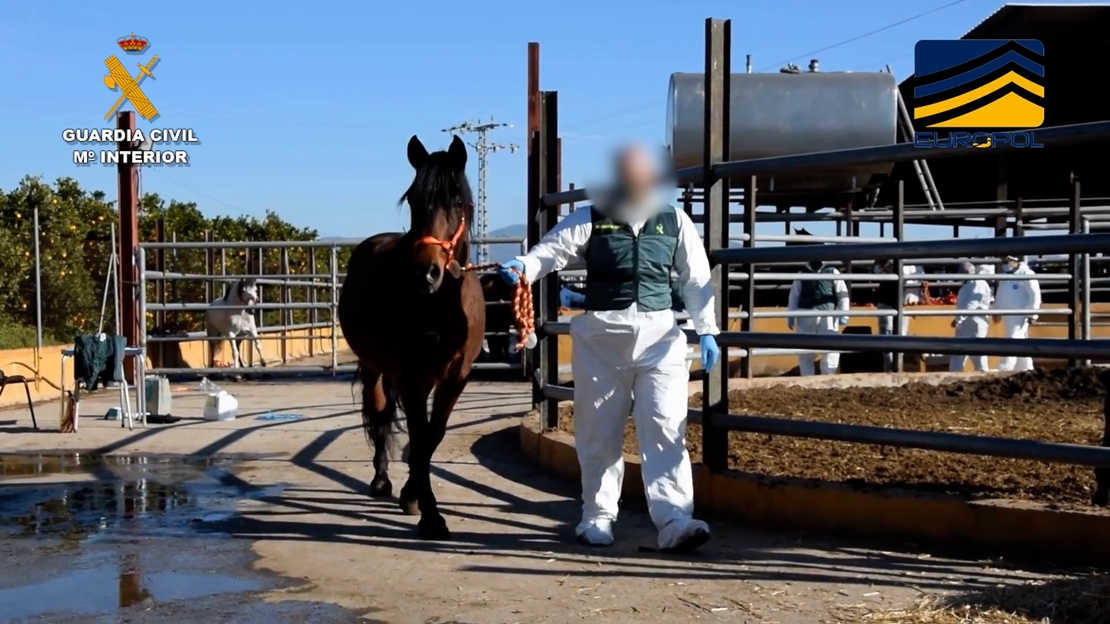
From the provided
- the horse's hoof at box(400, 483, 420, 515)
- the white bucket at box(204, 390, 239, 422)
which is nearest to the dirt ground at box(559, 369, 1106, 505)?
the horse's hoof at box(400, 483, 420, 515)

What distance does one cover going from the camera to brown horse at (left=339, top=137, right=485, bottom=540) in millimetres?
5531

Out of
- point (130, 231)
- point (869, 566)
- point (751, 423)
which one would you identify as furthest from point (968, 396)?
point (130, 231)

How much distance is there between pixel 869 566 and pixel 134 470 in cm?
483

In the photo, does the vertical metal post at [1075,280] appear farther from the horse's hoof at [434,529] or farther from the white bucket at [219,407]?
the white bucket at [219,407]

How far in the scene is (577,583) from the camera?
465 cm

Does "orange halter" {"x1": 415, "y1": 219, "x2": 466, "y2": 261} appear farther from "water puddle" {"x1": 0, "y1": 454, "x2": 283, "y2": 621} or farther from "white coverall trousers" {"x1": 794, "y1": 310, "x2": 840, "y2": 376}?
"white coverall trousers" {"x1": 794, "y1": 310, "x2": 840, "y2": 376}

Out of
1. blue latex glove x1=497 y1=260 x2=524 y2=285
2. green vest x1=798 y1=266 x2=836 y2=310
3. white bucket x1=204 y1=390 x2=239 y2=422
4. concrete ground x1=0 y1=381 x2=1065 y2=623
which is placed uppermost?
blue latex glove x1=497 y1=260 x2=524 y2=285

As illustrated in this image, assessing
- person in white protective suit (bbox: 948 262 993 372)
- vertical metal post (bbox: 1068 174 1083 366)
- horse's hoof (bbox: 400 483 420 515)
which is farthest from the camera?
person in white protective suit (bbox: 948 262 993 372)

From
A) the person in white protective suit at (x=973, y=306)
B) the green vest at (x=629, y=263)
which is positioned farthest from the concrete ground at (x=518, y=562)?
the person in white protective suit at (x=973, y=306)

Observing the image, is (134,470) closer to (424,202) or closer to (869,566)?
(424,202)

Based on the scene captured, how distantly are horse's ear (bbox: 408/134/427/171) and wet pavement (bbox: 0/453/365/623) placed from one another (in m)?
2.00

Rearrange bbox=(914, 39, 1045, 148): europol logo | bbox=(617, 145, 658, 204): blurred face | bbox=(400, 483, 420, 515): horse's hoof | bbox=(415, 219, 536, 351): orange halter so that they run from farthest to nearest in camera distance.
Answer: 1. bbox=(914, 39, 1045, 148): europol logo
2. bbox=(400, 483, 420, 515): horse's hoof
3. bbox=(415, 219, 536, 351): orange halter
4. bbox=(617, 145, 658, 204): blurred face

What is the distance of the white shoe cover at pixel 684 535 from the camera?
5.05m

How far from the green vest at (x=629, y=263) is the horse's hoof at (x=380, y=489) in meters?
2.01
